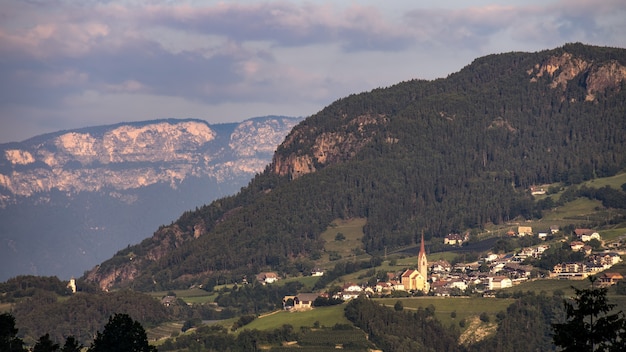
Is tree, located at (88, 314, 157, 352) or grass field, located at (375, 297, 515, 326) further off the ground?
tree, located at (88, 314, 157, 352)

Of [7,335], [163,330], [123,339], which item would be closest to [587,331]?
[123,339]

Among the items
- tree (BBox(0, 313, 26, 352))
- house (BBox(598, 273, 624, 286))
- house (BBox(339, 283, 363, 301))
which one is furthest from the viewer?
house (BBox(339, 283, 363, 301))

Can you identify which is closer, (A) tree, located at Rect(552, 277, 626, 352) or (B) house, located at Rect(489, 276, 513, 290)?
(A) tree, located at Rect(552, 277, 626, 352)

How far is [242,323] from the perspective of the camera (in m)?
178

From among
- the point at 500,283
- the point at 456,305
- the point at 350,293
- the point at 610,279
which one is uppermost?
the point at 350,293

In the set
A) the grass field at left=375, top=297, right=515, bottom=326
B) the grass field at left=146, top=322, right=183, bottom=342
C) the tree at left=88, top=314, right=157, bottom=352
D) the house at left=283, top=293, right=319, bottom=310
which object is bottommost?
the grass field at left=146, top=322, right=183, bottom=342

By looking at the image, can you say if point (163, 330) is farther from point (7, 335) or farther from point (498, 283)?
point (7, 335)

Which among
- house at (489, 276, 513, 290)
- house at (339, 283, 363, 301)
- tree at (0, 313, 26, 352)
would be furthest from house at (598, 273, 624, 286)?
tree at (0, 313, 26, 352)

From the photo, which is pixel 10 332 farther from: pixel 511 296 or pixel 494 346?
pixel 511 296

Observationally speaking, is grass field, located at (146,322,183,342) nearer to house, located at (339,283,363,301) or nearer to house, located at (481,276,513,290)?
house, located at (339,283,363,301)

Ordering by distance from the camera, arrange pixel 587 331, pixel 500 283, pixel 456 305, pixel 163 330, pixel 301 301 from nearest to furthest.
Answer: pixel 587 331, pixel 456 305, pixel 500 283, pixel 163 330, pixel 301 301

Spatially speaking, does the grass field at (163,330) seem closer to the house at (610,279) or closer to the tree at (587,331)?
the house at (610,279)

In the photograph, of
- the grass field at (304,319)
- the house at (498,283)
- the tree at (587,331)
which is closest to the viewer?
the tree at (587,331)

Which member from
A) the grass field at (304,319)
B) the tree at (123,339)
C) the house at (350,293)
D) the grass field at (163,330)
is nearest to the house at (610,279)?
the grass field at (304,319)
